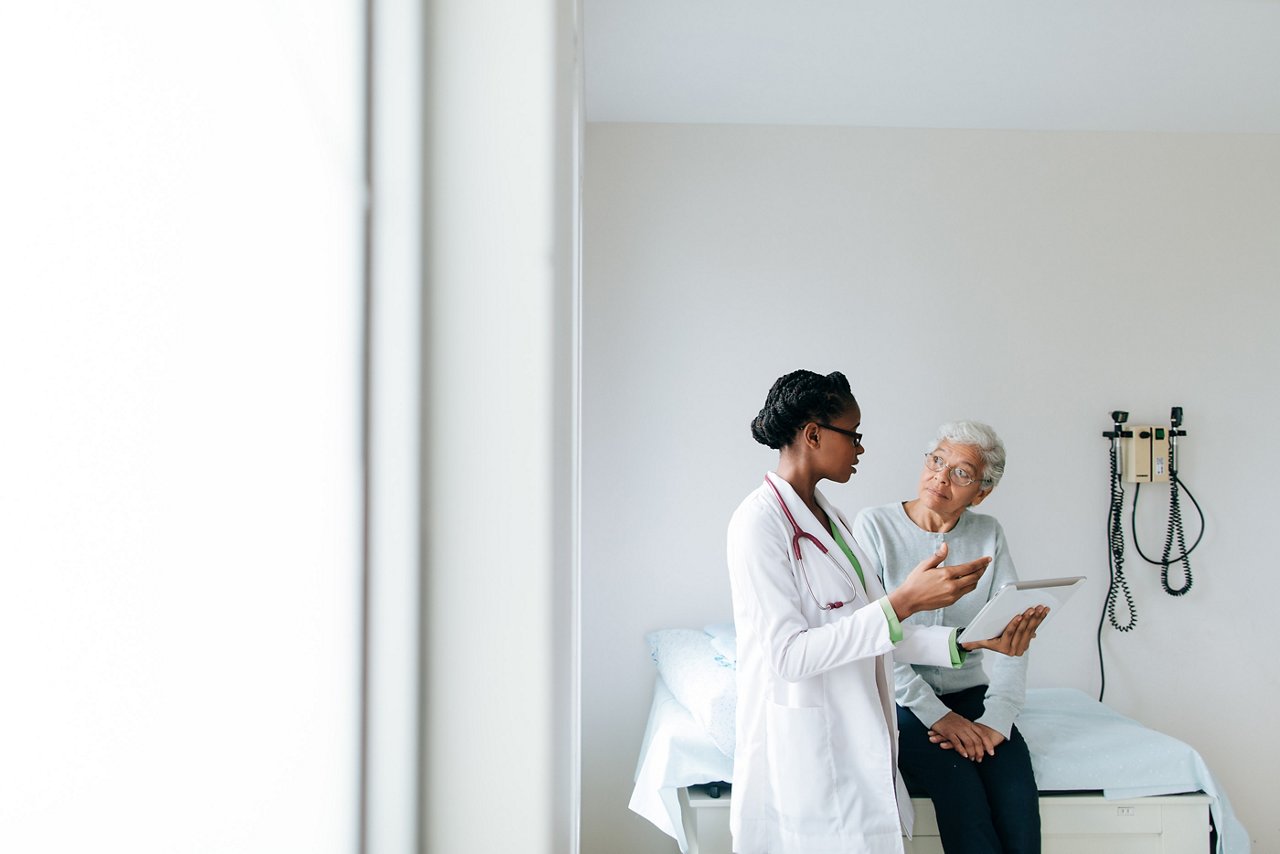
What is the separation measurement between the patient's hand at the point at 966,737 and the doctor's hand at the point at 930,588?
576 mm

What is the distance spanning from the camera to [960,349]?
2.98 m

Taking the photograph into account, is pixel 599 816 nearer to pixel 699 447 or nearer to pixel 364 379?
pixel 699 447

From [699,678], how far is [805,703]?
664 millimetres

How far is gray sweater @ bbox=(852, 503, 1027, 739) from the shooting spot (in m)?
2.18

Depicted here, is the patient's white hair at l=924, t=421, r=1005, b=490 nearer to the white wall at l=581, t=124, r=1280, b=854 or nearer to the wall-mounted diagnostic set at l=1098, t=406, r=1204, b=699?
the white wall at l=581, t=124, r=1280, b=854

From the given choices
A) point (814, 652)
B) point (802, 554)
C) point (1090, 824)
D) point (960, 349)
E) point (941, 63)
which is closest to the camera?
point (814, 652)

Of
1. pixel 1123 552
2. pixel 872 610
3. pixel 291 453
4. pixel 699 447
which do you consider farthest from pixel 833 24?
pixel 291 453

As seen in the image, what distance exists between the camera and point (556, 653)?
612 millimetres

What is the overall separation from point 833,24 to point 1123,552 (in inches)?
78.6

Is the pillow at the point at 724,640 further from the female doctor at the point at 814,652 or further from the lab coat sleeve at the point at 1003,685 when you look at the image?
the lab coat sleeve at the point at 1003,685

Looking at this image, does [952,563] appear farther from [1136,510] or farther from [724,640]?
[1136,510]

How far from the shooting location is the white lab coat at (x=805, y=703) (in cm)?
165

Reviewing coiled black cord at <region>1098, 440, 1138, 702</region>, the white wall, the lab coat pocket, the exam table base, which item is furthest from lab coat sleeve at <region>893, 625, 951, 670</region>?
coiled black cord at <region>1098, 440, 1138, 702</region>

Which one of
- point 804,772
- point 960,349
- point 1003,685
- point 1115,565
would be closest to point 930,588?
point 804,772
